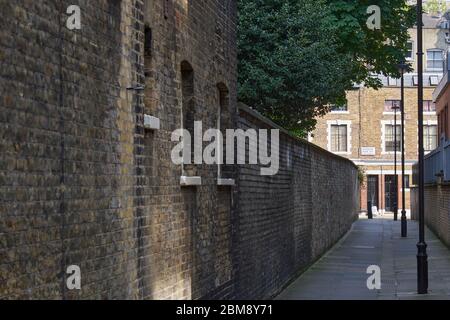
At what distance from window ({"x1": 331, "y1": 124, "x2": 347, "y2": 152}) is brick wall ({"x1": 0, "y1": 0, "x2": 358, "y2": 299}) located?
57.2m

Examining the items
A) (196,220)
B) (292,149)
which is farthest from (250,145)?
(292,149)

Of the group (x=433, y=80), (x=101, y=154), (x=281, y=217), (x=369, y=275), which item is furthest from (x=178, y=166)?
(x=433, y=80)

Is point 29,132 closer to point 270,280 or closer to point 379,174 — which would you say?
point 270,280

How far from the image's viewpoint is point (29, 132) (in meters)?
6.44

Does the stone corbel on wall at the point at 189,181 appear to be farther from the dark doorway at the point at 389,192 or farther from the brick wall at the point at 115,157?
the dark doorway at the point at 389,192

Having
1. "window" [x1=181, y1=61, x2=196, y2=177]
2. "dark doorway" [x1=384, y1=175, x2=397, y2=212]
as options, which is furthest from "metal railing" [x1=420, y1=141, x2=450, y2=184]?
"dark doorway" [x1=384, y1=175, x2=397, y2=212]

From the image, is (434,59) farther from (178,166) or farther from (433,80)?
(178,166)

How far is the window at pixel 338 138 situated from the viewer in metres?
72.4

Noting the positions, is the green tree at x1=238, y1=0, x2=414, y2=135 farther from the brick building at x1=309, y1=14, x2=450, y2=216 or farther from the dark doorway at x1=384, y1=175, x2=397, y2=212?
the dark doorway at x1=384, y1=175, x2=397, y2=212

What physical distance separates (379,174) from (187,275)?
6319 centimetres

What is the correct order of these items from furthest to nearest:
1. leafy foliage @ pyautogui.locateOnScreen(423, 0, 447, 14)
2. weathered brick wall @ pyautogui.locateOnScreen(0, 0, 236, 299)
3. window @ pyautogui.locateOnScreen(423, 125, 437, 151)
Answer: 1. leafy foliage @ pyautogui.locateOnScreen(423, 0, 447, 14)
2. window @ pyautogui.locateOnScreen(423, 125, 437, 151)
3. weathered brick wall @ pyautogui.locateOnScreen(0, 0, 236, 299)

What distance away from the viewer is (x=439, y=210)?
3566cm

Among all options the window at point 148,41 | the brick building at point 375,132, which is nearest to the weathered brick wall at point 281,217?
the window at point 148,41

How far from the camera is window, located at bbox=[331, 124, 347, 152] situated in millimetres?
72438
